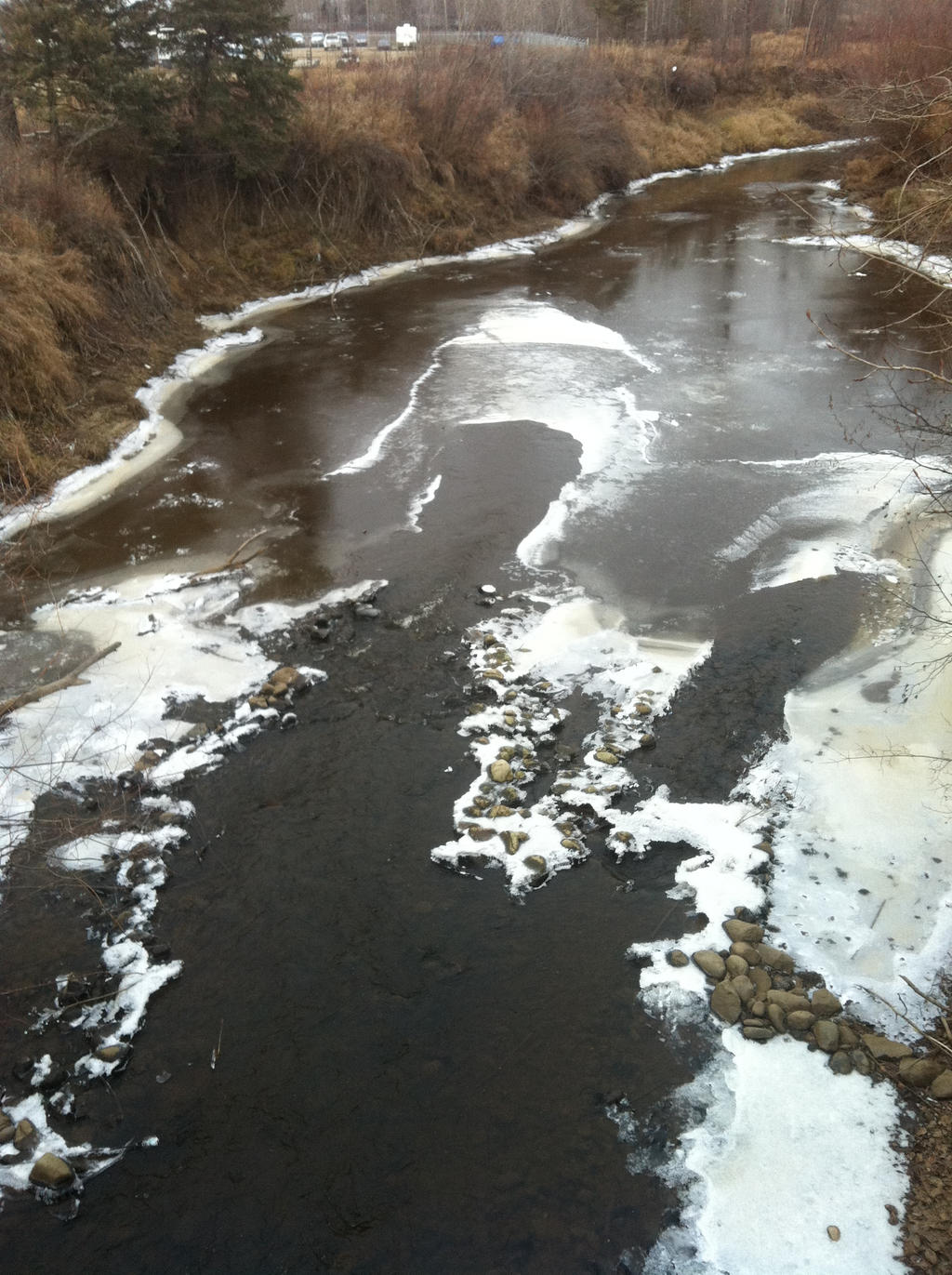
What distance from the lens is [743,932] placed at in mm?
5973

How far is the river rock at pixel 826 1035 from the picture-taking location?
5.31 metres

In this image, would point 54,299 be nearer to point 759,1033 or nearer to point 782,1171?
point 759,1033

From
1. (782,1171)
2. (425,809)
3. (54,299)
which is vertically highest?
(54,299)

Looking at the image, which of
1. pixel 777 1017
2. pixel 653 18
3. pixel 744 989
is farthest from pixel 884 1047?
pixel 653 18

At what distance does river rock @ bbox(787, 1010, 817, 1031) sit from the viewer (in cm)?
542

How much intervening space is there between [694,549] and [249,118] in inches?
632

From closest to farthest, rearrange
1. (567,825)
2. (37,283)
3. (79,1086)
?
(79,1086) < (567,825) < (37,283)

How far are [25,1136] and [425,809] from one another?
3235 millimetres

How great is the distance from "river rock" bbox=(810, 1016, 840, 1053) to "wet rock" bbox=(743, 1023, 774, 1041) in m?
0.26

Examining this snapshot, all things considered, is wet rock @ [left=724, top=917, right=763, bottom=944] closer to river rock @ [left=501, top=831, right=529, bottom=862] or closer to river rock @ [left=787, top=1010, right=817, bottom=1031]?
river rock @ [left=787, top=1010, right=817, bottom=1031]

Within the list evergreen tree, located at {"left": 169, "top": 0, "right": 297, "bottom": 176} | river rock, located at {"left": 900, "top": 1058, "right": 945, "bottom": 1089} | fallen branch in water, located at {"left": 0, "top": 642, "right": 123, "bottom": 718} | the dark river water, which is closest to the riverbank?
evergreen tree, located at {"left": 169, "top": 0, "right": 297, "bottom": 176}

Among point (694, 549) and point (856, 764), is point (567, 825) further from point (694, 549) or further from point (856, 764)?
point (694, 549)

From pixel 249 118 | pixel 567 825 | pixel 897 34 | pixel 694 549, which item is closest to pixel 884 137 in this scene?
Result: pixel 897 34

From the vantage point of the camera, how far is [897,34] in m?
28.2
